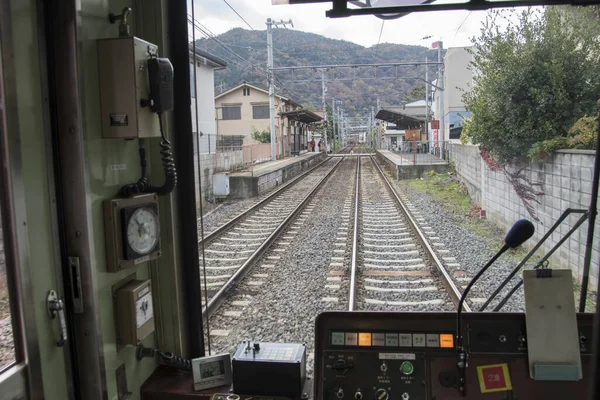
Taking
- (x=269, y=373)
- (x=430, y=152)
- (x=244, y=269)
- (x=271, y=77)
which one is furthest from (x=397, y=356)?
(x=430, y=152)

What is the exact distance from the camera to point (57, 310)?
1413mm

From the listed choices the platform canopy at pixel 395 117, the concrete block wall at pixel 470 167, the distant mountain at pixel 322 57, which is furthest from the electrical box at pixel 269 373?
the platform canopy at pixel 395 117

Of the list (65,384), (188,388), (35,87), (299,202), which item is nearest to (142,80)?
(35,87)

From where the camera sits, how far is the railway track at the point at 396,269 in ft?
12.6

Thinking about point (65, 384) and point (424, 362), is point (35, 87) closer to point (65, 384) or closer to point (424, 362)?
point (65, 384)

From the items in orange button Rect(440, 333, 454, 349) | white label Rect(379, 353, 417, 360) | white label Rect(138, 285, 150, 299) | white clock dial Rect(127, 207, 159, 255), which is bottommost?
white label Rect(379, 353, 417, 360)

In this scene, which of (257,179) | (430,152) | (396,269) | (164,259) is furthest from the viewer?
(430,152)

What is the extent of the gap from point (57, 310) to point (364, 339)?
989 mm

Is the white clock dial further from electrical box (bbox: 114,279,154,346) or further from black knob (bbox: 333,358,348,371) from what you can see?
black knob (bbox: 333,358,348,371)

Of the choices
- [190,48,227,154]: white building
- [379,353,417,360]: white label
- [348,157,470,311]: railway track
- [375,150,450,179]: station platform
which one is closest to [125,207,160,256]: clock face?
[190,48,227,154]: white building

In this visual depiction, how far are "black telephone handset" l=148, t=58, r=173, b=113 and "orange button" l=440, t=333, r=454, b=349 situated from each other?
129 centimetres

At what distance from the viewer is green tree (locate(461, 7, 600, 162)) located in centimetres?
362

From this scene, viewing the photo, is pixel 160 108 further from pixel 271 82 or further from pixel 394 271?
pixel 271 82

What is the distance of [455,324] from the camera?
1589 millimetres
